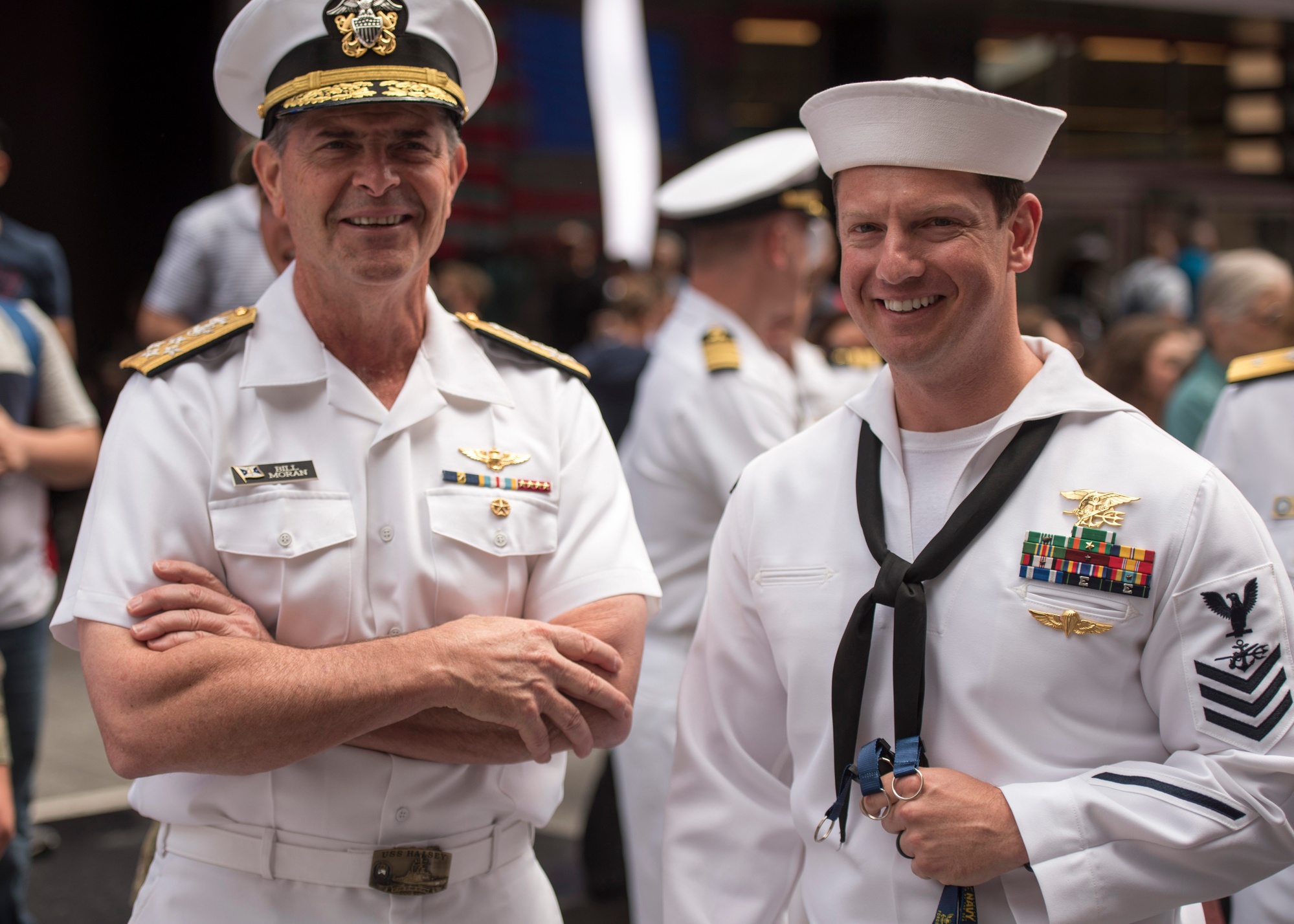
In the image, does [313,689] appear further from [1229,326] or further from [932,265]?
[1229,326]

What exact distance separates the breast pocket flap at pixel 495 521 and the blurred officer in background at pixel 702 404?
1229mm

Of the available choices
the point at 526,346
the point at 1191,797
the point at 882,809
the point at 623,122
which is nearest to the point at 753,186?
the point at 526,346

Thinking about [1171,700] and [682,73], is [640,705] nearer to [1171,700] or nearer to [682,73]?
[1171,700]

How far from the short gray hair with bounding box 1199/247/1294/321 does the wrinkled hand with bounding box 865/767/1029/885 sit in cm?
326

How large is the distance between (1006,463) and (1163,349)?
3.28 metres

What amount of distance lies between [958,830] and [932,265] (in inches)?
31.8

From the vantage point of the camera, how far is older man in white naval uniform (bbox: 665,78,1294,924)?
5.60 ft

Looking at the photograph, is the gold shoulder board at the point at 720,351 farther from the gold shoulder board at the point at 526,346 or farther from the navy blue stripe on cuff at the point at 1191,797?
the navy blue stripe on cuff at the point at 1191,797

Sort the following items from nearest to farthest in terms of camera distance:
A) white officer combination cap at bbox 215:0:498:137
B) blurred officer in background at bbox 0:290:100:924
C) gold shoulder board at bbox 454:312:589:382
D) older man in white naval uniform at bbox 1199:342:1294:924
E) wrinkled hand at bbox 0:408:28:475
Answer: white officer combination cap at bbox 215:0:498:137, gold shoulder board at bbox 454:312:589:382, older man in white naval uniform at bbox 1199:342:1294:924, wrinkled hand at bbox 0:408:28:475, blurred officer in background at bbox 0:290:100:924

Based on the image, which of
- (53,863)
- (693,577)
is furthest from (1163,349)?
(53,863)

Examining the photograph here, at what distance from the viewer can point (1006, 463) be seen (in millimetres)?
1854

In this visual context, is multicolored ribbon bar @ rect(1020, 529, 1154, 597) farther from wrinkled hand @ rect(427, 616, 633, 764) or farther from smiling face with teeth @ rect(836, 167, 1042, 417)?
wrinkled hand @ rect(427, 616, 633, 764)

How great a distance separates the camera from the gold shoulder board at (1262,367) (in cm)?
279

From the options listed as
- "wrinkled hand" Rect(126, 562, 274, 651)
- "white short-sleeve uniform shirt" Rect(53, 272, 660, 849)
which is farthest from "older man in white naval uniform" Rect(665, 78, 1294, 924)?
"wrinkled hand" Rect(126, 562, 274, 651)
